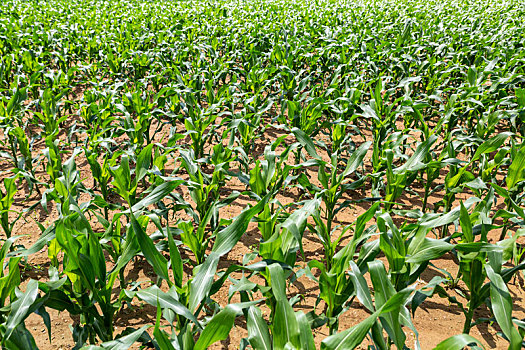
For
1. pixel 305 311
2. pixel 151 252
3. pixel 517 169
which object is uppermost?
pixel 151 252

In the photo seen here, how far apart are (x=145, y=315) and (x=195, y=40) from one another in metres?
6.01

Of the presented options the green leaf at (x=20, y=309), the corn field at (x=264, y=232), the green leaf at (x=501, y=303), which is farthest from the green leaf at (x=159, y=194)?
the green leaf at (x=501, y=303)

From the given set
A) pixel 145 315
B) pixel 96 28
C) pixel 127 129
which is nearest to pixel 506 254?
pixel 145 315

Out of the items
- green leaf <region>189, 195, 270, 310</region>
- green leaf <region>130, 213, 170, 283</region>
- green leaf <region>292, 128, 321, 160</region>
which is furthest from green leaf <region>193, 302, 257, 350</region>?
green leaf <region>292, 128, 321, 160</region>

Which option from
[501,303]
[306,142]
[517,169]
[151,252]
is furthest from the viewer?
[306,142]

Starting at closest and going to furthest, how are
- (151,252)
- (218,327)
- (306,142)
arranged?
1. (218,327)
2. (151,252)
3. (306,142)

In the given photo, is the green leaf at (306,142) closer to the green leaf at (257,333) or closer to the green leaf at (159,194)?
the green leaf at (159,194)

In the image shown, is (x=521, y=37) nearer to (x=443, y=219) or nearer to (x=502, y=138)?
(x=502, y=138)

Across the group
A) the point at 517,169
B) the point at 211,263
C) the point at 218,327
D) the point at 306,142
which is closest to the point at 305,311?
the point at 211,263

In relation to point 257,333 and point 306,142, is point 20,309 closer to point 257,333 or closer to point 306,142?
point 257,333

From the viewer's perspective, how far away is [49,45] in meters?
6.45

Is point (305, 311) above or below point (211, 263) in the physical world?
below

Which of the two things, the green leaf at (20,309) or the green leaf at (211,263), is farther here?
the green leaf at (211,263)

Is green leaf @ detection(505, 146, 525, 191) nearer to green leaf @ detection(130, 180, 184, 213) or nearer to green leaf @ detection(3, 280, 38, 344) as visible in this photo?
green leaf @ detection(130, 180, 184, 213)
